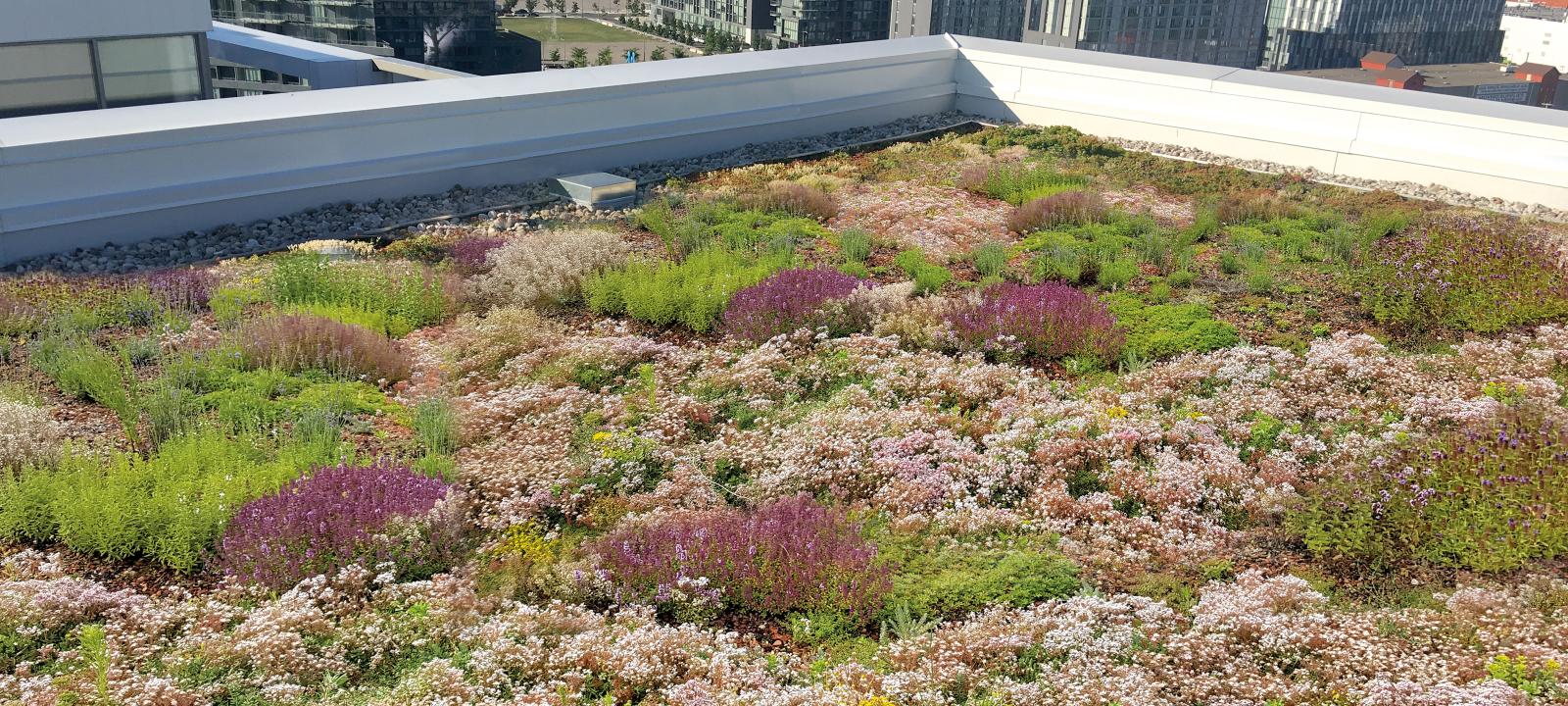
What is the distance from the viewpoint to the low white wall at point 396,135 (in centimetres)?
843

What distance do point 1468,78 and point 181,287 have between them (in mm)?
122605

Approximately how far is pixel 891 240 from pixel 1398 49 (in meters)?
123

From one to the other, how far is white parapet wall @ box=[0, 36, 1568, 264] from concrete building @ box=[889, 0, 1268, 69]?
77777 millimetres

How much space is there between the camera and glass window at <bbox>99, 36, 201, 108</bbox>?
42.0ft

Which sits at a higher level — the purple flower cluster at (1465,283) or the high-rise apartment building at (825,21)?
the purple flower cluster at (1465,283)

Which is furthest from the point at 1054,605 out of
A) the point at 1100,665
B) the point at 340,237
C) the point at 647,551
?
the point at 340,237

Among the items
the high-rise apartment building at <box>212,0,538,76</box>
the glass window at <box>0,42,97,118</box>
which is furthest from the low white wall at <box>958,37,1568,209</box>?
the high-rise apartment building at <box>212,0,538,76</box>

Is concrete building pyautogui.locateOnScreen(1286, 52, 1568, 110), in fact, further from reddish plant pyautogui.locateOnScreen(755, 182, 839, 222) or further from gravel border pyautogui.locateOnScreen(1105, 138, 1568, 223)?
reddish plant pyautogui.locateOnScreen(755, 182, 839, 222)

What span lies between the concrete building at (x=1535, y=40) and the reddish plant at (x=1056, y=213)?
129381 millimetres

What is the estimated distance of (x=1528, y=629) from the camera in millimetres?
4230

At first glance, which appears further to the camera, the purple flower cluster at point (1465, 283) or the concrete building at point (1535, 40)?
the concrete building at point (1535, 40)

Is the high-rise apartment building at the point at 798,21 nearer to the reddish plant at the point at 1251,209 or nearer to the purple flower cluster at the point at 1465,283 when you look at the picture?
the reddish plant at the point at 1251,209

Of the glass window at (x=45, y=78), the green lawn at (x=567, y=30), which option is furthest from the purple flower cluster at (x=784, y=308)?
the green lawn at (x=567, y=30)

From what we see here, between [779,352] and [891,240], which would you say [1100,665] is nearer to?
[779,352]
